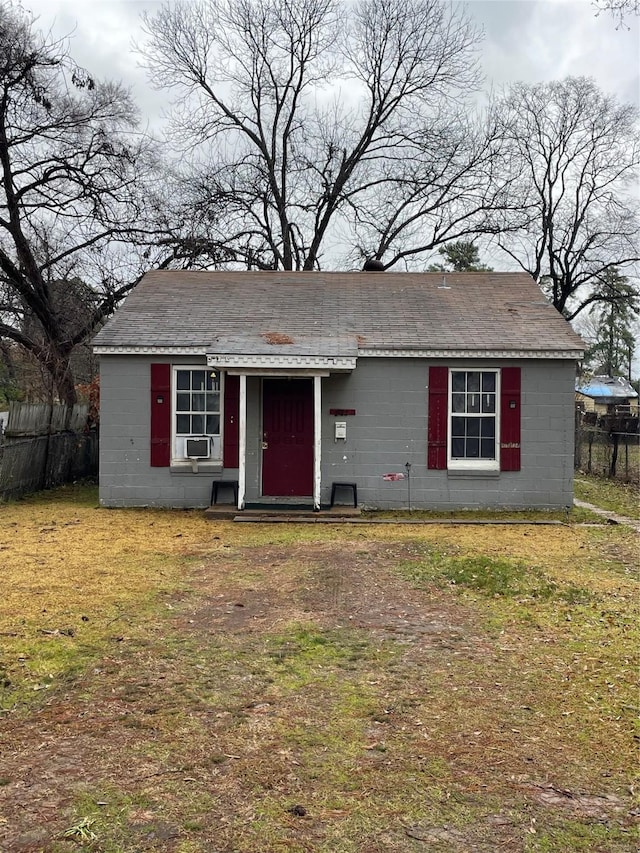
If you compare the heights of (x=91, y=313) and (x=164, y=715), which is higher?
(x=91, y=313)

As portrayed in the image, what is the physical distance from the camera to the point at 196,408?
479 inches

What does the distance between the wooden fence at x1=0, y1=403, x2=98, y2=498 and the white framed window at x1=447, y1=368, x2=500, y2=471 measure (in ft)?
25.4

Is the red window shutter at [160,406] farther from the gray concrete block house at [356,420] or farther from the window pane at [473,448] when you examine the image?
the window pane at [473,448]

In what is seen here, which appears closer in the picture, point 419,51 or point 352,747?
point 352,747

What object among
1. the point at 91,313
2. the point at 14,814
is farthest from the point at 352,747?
the point at 91,313

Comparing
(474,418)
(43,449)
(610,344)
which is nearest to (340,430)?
(474,418)

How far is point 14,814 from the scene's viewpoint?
2828mm

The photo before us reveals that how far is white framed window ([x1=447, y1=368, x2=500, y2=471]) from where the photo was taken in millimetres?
12086

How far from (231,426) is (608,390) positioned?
33624 mm

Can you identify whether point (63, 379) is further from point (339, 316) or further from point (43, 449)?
point (339, 316)

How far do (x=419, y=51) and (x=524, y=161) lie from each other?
18.5 ft

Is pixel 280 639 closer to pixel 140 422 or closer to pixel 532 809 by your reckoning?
pixel 532 809

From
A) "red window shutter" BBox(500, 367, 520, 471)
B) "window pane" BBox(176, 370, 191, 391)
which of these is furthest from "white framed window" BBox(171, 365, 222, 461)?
"red window shutter" BBox(500, 367, 520, 471)

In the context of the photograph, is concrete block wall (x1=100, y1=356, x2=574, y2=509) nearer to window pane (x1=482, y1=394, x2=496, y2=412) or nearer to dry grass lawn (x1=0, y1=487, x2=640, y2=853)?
window pane (x1=482, y1=394, x2=496, y2=412)
